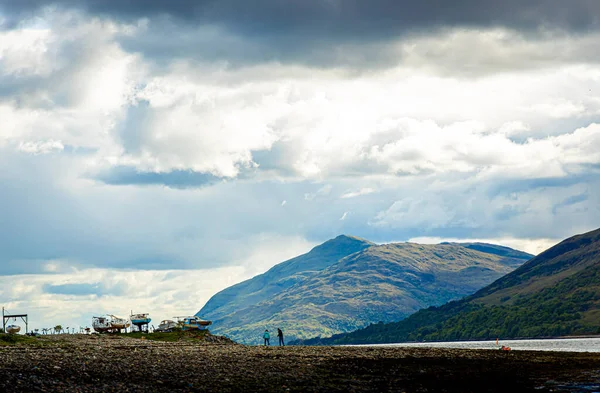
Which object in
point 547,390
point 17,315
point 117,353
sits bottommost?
point 547,390

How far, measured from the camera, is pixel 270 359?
91688 millimetres

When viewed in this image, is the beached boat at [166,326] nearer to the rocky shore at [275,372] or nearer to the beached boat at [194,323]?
the beached boat at [194,323]

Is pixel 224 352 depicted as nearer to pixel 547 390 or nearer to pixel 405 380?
pixel 405 380

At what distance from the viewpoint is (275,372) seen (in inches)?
3046

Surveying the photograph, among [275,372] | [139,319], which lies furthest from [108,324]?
[275,372]

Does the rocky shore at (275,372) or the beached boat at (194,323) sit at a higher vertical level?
the beached boat at (194,323)

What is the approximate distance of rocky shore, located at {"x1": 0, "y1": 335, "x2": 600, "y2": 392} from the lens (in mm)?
61781

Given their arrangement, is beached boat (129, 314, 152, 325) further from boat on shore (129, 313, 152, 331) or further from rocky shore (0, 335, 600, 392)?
rocky shore (0, 335, 600, 392)

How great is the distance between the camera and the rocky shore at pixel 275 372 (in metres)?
61.8

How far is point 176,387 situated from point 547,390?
110 ft

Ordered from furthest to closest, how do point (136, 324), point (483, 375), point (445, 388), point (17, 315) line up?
point (136, 324), point (17, 315), point (483, 375), point (445, 388)

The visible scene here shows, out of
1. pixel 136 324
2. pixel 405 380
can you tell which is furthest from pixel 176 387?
pixel 136 324

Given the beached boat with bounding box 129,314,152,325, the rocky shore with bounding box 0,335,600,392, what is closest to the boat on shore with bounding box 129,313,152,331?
the beached boat with bounding box 129,314,152,325

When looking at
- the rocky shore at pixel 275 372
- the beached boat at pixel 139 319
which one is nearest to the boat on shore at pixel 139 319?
the beached boat at pixel 139 319
